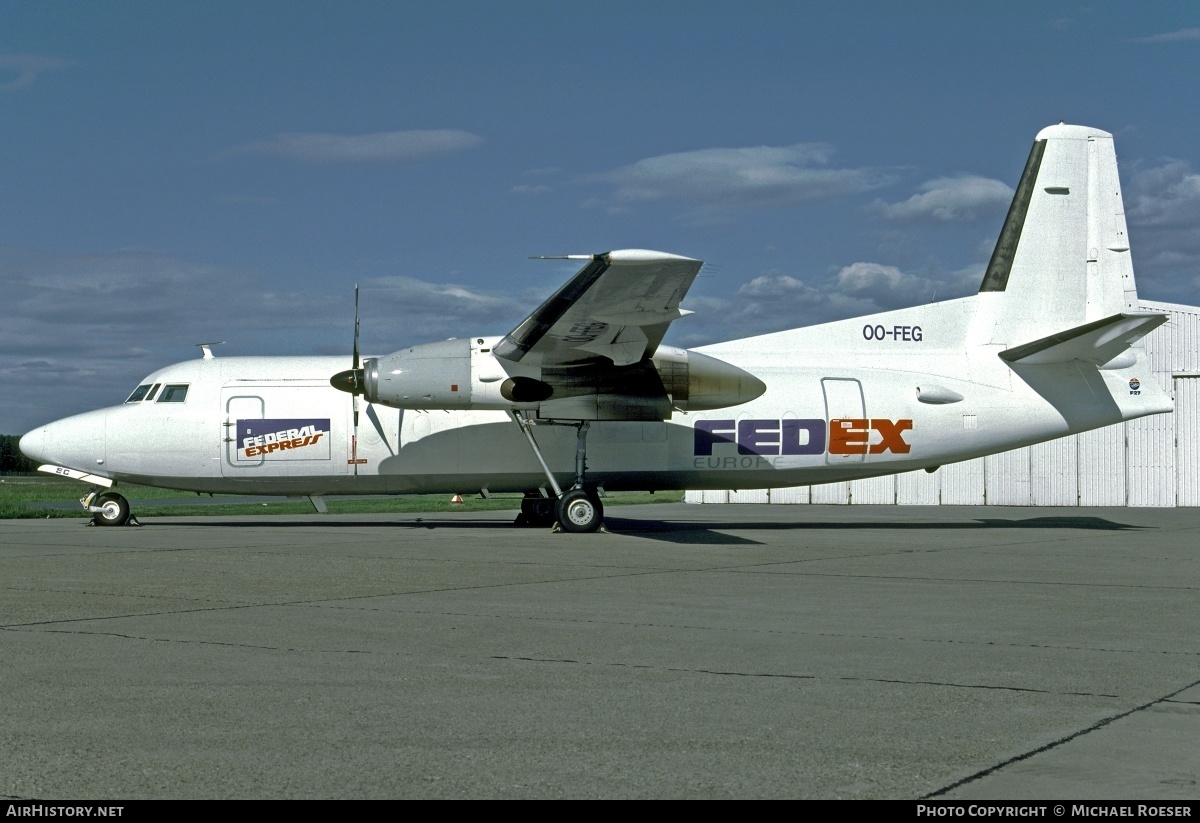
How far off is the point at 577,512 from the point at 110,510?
9148 millimetres

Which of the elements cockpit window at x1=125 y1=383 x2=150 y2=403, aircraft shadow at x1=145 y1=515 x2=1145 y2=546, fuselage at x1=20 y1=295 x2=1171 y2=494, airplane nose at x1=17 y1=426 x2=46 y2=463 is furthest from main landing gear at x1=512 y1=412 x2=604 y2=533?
airplane nose at x1=17 y1=426 x2=46 y2=463

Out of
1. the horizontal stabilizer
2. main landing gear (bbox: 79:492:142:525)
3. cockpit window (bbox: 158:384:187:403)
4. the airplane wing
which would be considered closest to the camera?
the airplane wing

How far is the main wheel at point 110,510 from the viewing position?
2231 cm

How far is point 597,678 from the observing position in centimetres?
669

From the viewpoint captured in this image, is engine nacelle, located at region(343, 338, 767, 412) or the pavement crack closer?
the pavement crack

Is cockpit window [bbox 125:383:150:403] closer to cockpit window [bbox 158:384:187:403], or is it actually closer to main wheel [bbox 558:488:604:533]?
cockpit window [bbox 158:384:187:403]

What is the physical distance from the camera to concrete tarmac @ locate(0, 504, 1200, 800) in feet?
15.0

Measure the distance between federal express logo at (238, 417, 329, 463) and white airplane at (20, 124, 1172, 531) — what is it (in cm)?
3

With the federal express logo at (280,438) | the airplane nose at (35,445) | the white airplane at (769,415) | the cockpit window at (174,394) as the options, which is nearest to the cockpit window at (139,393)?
the white airplane at (769,415)

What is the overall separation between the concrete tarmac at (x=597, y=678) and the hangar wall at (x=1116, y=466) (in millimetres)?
22256

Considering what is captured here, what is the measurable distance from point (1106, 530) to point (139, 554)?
1701 centimetres
